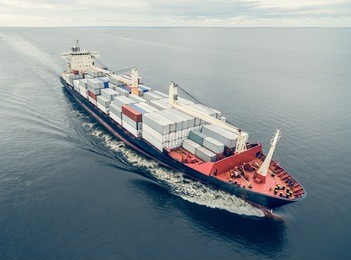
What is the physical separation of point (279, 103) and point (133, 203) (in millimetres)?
64375

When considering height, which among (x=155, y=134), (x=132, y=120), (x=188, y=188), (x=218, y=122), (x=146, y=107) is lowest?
(x=188, y=188)

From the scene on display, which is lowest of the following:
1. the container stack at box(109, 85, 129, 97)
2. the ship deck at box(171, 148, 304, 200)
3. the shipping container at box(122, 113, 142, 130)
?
the ship deck at box(171, 148, 304, 200)

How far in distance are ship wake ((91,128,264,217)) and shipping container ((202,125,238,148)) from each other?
823cm

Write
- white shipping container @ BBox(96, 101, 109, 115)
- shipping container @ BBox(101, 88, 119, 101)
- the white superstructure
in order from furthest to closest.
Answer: the white superstructure
shipping container @ BBox(101, 88, 119, 101)
white shipping container @ BBox(96, 101, 109, 115)

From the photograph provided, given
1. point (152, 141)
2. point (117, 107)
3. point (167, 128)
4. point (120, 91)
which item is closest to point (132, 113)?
point (152, 141)

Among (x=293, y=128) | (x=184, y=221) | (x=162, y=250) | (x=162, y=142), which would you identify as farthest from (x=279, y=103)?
(x=162, y=250)

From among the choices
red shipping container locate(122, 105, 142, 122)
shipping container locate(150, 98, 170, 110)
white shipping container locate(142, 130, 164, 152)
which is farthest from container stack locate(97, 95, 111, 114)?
white shipping container locate(142, 130, 164, 152)

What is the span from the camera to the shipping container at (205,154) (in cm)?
4044

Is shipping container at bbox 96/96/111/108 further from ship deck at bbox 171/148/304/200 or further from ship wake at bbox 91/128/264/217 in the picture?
ship deck at bbox 171/148/304/200

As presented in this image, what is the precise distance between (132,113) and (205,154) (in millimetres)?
17252

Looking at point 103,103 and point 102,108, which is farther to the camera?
point 102,108

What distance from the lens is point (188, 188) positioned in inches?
1623

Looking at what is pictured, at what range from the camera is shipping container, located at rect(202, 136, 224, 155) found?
41156 millimetres

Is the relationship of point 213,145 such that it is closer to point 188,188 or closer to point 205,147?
point 205,147
